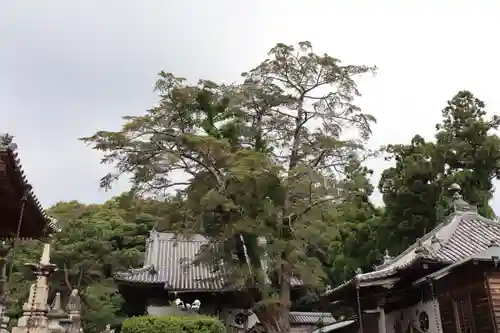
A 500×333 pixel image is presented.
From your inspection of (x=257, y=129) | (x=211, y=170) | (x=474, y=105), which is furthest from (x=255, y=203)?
(x=474, y=105)

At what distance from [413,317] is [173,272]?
1598cm

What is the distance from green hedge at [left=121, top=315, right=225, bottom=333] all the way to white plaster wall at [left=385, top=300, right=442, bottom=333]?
7.04 meters

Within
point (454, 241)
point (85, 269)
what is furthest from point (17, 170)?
point (85, 269)

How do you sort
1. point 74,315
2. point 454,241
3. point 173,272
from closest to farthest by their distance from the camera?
point 454,241 → point 74,315 → point 173,272

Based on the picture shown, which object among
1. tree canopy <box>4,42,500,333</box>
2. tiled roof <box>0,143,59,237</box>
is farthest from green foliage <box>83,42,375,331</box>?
tiled roof <box>0,143,59,237</box>

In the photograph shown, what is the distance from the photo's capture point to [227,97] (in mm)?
20219

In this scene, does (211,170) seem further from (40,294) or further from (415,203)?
(415,203)

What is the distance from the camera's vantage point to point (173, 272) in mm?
28328

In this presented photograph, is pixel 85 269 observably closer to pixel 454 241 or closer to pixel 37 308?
pixel 37 308

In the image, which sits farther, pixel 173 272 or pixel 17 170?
pixel 173 272

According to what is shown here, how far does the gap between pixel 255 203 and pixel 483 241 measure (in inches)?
309

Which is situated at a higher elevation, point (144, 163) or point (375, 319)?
point (144, 163)

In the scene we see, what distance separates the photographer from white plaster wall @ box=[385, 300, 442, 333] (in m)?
14.4

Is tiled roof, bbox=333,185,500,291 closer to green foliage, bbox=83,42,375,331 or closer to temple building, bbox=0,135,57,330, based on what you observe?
green foliage, bbox=83,42,375,331
